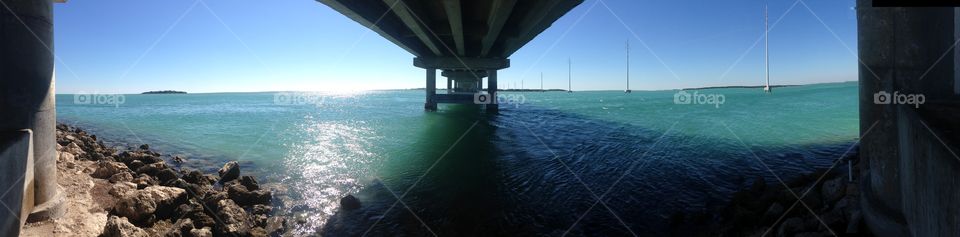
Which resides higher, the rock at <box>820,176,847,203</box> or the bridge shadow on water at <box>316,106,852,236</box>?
the rock at <box>820,176,847,203</box>

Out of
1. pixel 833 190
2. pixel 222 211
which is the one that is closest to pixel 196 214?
pixel 222 211

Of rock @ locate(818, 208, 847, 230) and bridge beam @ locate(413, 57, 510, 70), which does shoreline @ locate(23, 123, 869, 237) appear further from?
bridge beam @ locate(413, 57, 510, 70)

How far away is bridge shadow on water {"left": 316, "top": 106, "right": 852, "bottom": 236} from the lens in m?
7.39

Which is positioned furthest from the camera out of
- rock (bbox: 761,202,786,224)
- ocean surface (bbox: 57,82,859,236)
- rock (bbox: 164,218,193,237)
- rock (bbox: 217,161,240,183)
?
rock (bbox: 217,161,240,183)

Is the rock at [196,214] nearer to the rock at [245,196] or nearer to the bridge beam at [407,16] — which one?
the rock at [245,196]

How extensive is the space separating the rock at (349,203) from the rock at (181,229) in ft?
9.33

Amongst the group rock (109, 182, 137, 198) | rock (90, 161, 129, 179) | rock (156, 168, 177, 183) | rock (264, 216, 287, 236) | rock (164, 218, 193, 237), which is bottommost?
rock (264, 216, 287, 236)

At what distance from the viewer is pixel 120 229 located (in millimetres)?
5137

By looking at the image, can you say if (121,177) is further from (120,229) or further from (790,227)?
(790,227)

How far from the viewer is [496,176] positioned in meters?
11.5

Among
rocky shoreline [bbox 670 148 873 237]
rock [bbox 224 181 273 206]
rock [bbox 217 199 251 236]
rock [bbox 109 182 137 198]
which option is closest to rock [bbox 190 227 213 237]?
rock [bbox 217 199 251 236]

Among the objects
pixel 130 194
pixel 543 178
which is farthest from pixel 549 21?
pixel 130 194

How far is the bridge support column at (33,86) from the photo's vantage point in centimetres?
465

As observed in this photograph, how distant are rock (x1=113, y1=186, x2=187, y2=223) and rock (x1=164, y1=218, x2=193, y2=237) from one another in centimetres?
42
